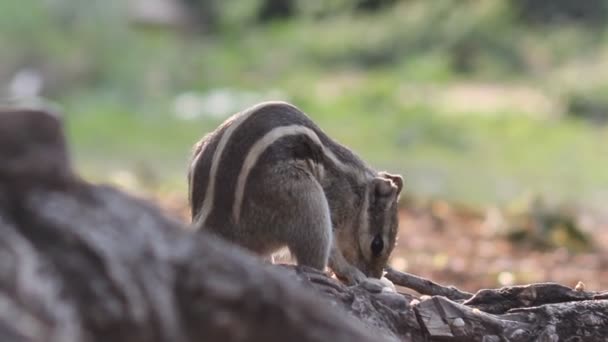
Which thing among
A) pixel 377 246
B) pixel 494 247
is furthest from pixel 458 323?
pixel 494 247

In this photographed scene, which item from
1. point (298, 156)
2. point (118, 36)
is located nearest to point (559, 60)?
point (118, 36)


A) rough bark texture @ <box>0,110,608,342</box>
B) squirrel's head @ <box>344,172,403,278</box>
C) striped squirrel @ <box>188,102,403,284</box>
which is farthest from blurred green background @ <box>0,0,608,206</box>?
rough bark texture @ <box>0,110,608,342</box>

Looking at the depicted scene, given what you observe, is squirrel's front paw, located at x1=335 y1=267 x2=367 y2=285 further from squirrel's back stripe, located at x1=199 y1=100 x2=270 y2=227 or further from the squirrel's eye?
squirrel's back stripe, located at x1=199 y1=100 x2=270 y2=227

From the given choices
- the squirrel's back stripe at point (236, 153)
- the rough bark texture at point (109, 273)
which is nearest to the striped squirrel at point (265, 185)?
the squirrel's back stripe at point (236, 153)

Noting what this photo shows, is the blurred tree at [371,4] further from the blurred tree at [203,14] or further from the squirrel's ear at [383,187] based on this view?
the squirrel's ear at [383,187]

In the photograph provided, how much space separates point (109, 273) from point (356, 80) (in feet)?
75.8

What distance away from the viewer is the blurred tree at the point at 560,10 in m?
29.4

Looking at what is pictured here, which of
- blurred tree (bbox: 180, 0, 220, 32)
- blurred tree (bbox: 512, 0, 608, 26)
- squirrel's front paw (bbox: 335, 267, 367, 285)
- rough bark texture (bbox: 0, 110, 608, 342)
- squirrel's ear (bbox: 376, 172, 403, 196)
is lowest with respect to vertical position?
rough bark texture (bbox: 0, 110, 608, 342)

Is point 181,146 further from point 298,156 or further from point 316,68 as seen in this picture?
point 298,156

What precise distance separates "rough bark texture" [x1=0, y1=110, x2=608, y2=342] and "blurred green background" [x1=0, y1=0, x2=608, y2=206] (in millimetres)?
11534

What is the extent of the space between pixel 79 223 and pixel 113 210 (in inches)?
4.1

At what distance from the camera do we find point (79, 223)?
3.14m

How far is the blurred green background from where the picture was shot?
18.5 metres

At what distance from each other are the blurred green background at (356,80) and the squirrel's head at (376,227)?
8.65 metres
